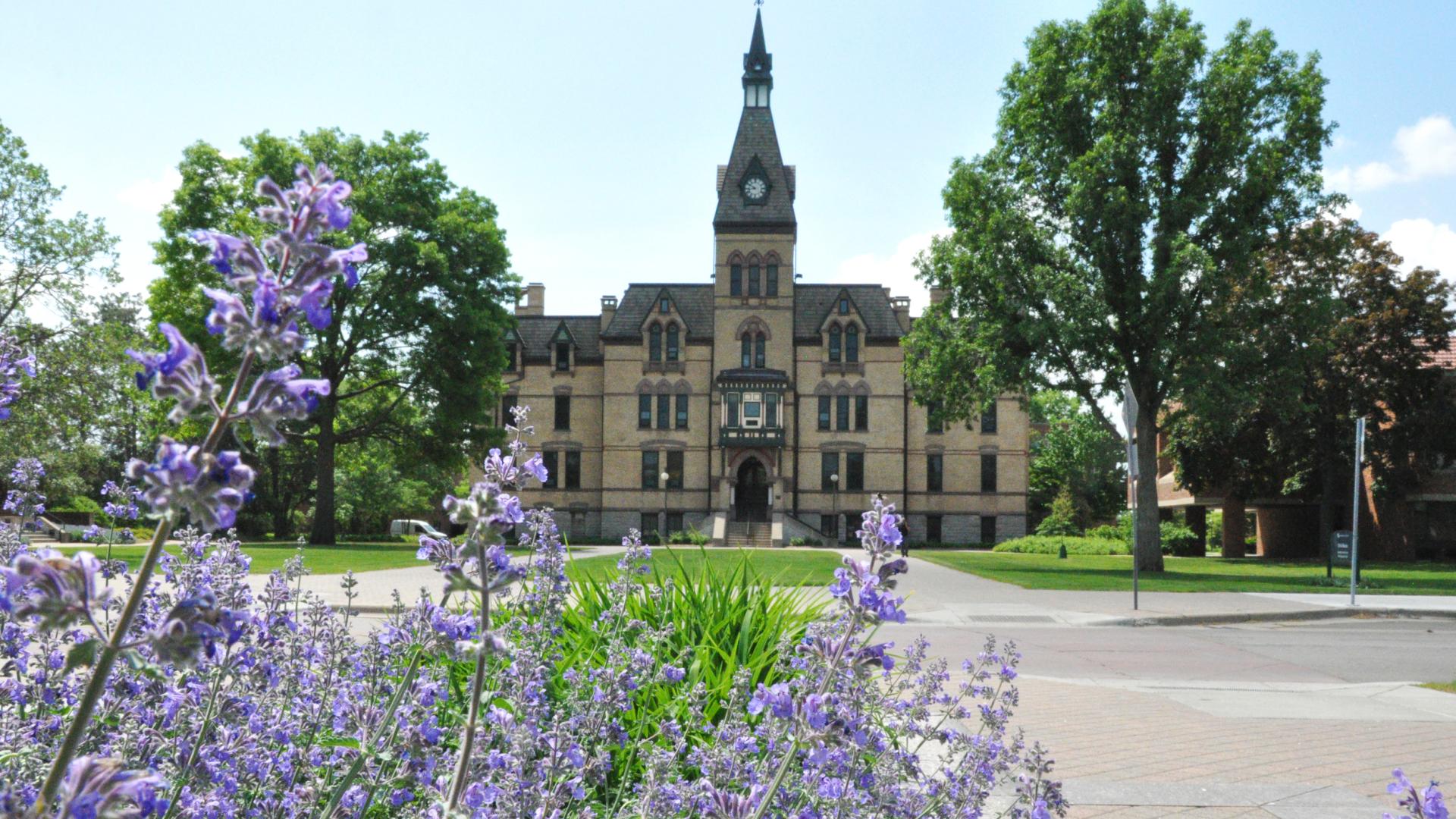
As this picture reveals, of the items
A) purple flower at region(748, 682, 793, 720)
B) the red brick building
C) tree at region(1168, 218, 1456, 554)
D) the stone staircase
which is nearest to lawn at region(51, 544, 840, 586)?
purple flower at region(748, 682, 793, 720)

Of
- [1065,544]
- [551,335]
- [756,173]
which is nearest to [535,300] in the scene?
[551,335]

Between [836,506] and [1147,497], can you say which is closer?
[1147,497]

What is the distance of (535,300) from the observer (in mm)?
63969

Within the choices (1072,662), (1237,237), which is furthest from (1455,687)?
(1237,237)

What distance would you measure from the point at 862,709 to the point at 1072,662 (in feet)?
32.0

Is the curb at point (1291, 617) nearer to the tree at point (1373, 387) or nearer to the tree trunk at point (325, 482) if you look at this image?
the tree at point (1373, 387)

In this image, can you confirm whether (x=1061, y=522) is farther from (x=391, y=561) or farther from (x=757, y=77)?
(x=391, y=561)

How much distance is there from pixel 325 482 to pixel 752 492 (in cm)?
2435

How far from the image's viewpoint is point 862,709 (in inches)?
143

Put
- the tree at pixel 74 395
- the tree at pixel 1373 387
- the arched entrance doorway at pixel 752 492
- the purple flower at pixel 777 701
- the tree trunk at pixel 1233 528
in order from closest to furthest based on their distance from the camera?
the purple flower at pixel 777 701, the tree at pixel 74 395, the tree at pixel 1373 387, the tree trunk at pixel 1233 528, the arched entrance doorway at pixel 752 492

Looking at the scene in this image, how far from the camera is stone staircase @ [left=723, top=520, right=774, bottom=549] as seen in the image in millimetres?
53250

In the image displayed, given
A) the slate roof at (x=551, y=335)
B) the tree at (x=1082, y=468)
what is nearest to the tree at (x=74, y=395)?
the slate roof at (x=551, y=335)

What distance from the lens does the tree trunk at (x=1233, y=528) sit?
54.5 meters

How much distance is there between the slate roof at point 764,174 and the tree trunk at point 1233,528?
27.1m
